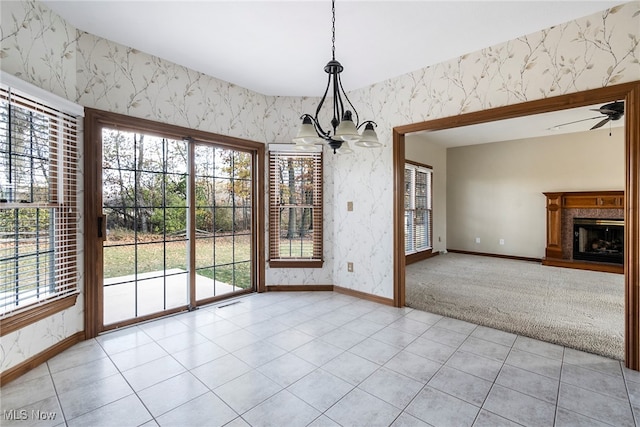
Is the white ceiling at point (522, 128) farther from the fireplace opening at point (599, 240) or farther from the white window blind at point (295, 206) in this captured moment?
the white window blind at point (295, 206)

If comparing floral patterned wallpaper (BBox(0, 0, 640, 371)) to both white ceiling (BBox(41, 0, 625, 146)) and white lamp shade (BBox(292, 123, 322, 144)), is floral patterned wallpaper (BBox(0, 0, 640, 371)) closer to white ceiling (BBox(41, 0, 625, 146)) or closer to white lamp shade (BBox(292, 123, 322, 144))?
white ceiling (BBox(41, 0, 625, 146))

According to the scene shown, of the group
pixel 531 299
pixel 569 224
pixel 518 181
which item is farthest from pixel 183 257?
pixel 569 224

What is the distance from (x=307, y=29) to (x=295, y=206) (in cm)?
226

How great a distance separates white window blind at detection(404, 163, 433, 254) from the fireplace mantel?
2.40 meters

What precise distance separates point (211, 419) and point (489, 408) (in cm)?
168

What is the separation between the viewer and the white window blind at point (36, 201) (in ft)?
6.82

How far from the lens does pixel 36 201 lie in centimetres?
228

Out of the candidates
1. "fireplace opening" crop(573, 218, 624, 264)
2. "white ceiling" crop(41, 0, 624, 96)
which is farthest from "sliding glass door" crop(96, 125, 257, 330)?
"fireplace opening" crop(573, 218, 624, 264)

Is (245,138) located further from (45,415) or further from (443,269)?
(443,269)

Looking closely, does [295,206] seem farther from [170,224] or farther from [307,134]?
[307,134]

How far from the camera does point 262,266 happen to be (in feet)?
13.7

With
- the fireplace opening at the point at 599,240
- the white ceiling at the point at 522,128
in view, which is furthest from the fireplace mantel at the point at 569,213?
the white ceiling at the point at 522,128

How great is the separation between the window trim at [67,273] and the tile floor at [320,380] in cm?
39

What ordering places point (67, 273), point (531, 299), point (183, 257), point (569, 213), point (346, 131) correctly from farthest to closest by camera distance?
point (569, 213) → point (531, 299) → point (183, 257) → point (67, 273) → point (346, 131)
